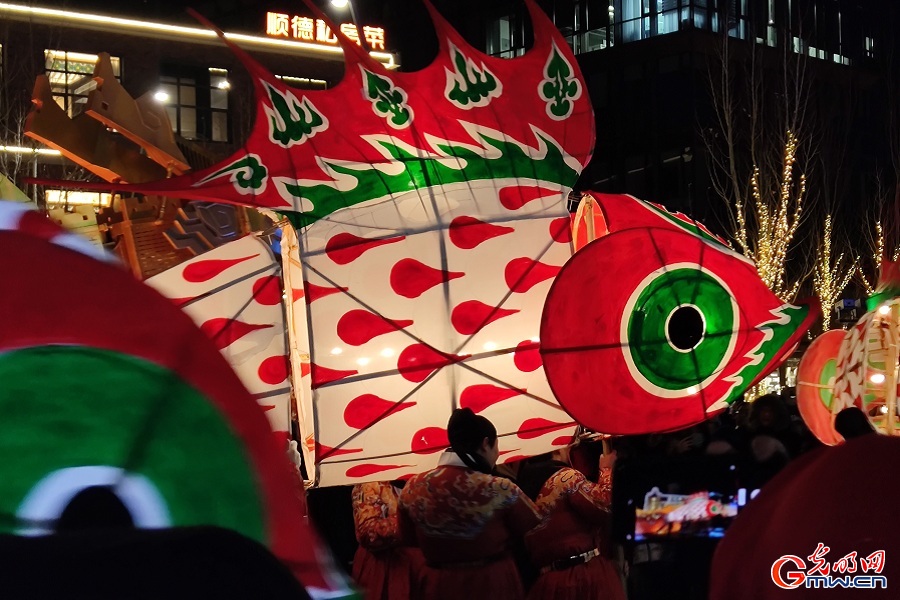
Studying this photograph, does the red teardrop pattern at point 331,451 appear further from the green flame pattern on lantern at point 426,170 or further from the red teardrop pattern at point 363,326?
the green flame pattern on lantern at point 426,170

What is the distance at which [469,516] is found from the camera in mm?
4840

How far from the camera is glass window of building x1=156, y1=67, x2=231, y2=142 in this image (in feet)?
86.9

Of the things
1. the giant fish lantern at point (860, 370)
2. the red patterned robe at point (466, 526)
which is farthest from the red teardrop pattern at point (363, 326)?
the giant fish lantern at point (860, 370)

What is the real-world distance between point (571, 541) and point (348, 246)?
67.4 inches

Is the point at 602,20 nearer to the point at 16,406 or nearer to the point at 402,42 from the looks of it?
the point at 402,42

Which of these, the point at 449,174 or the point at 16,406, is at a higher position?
the point at 449,174

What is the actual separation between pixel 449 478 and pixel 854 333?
3.77 meters

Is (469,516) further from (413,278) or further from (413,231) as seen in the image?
(413,231)

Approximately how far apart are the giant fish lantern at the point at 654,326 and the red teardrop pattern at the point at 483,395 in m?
0.46

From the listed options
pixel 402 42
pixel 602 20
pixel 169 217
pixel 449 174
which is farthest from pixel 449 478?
pixel 402 42

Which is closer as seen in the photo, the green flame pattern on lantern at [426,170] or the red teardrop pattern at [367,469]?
the green flame pattern on lantern at [426,170]

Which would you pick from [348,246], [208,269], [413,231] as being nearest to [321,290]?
[348,246]

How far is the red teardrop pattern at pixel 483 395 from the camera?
552 cm

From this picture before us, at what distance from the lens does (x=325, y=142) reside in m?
5.45
